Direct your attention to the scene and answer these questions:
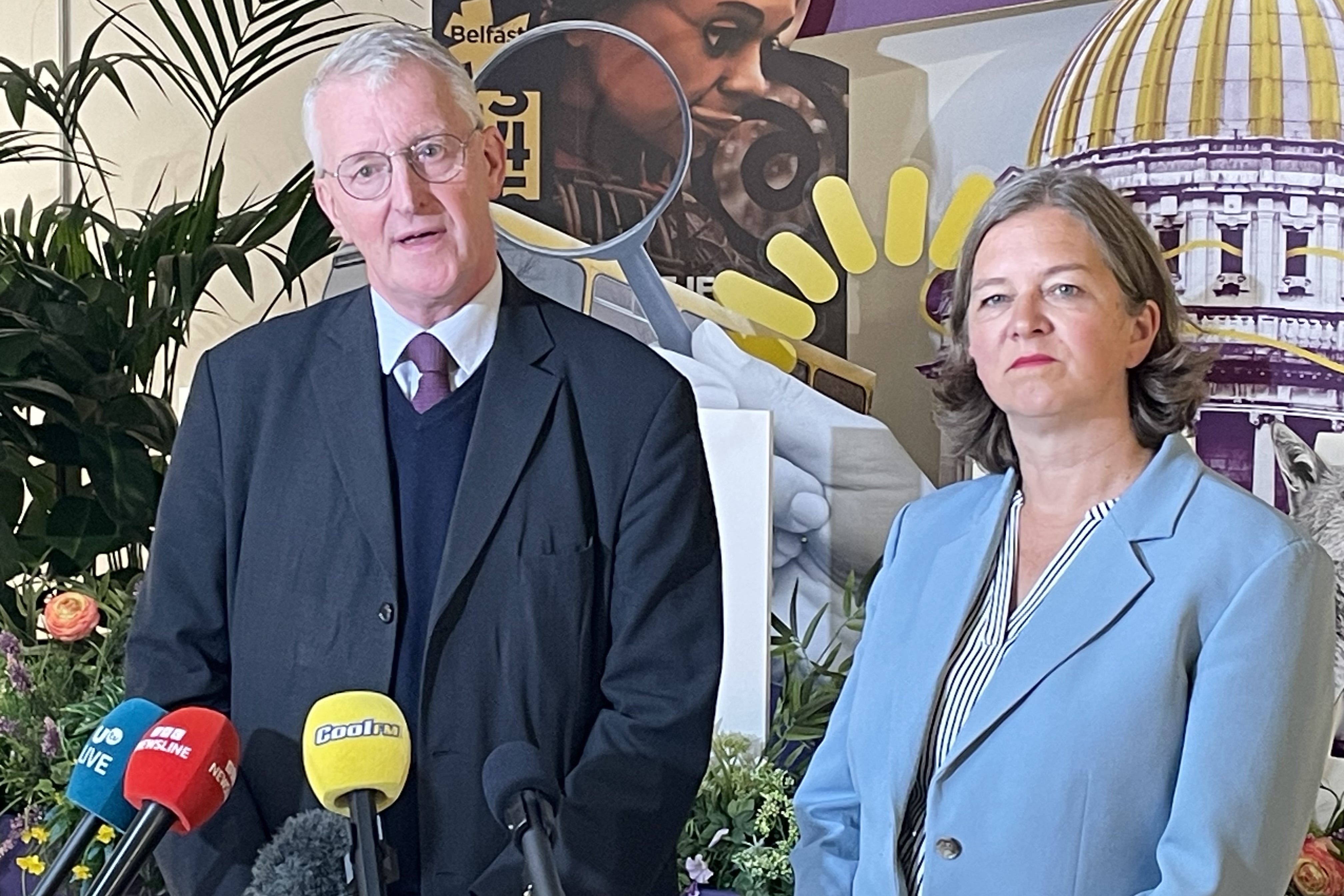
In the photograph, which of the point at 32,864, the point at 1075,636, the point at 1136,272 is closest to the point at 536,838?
the point at 1075,636

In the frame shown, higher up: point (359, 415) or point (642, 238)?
point (642, 238)

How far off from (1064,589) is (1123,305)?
1.09 feet

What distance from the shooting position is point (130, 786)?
4.03 feet

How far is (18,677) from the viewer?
268 centimetres

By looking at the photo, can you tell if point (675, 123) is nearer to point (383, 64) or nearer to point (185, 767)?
point (383, 64)

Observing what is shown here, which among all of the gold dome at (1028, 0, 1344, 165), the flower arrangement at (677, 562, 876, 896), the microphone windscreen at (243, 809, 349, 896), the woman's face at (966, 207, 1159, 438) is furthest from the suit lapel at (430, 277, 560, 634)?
the gold dome at (1028, 0, 1344, 165)

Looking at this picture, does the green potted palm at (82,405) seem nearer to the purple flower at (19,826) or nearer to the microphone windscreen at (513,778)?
the purple flower at (19,826)

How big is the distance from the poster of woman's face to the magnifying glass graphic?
15 millimetres

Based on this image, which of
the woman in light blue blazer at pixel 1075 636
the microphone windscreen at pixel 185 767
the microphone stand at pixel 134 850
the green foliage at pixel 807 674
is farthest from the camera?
the green foliage at pixel 807 674

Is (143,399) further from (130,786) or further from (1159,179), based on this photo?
(1159,179)

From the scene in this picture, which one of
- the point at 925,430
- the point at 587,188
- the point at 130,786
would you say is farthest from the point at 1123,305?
the point at 587,188

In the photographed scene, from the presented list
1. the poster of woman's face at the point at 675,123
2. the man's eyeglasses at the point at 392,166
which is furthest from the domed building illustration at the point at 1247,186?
the man's eyeglasses at the point at 392,166

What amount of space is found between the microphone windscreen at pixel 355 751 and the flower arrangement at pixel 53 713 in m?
1.57

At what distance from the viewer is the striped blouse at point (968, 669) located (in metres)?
1.59
